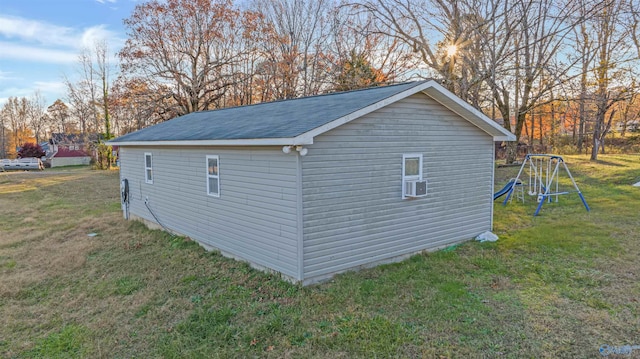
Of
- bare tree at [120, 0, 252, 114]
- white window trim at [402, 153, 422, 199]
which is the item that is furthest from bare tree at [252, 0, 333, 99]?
white window trim at [402, 153, 422, 199]

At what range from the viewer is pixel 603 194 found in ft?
41.6

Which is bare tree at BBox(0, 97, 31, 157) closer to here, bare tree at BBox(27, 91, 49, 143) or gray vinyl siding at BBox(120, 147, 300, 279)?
bare tree at BBox(27, 91, 49, 143)

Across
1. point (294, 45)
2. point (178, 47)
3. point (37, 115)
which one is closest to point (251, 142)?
point (178, 47)

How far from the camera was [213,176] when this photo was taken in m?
7.35

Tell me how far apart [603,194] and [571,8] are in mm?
7495

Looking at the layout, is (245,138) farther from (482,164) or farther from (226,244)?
(482,164)

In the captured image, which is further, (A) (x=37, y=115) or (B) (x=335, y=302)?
(A) (x=37, y=115)

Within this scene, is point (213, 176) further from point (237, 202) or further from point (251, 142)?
point (251, 142)

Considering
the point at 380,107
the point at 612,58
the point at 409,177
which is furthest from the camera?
the point at 612,58

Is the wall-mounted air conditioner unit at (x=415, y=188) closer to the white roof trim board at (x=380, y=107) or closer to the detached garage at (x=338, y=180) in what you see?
the detached garage at (x=338, y=180)

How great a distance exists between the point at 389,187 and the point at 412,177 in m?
0.61

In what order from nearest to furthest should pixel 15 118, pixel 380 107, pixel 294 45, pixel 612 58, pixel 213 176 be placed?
pixel 380 107 < pixel 213 176 < pixel 612 58 < pixel 294 45 < pixel 15 118

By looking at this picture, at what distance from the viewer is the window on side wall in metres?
6.70

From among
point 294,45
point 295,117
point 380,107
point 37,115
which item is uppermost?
point 294,45
